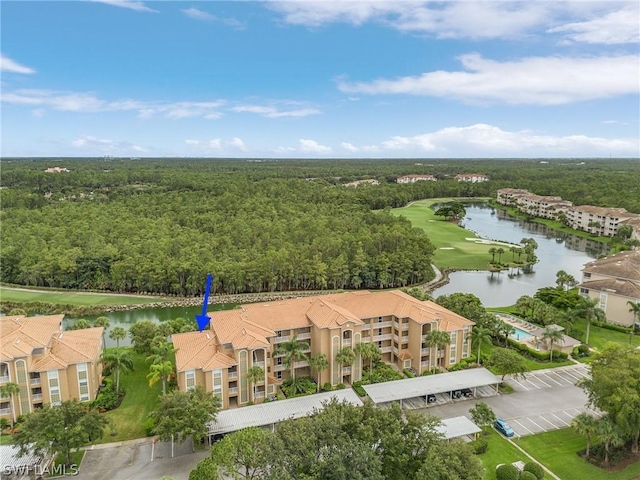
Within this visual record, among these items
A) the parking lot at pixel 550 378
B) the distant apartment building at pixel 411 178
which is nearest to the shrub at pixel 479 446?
the parking lot at pixel 550 378

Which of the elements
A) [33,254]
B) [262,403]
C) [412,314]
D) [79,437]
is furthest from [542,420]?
[33,254]

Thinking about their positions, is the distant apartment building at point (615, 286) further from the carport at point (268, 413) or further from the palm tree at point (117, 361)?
the palm tree at point (117, 361)

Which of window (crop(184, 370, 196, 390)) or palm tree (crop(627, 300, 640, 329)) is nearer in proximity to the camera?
window (crop(184, 370, 196, 390))

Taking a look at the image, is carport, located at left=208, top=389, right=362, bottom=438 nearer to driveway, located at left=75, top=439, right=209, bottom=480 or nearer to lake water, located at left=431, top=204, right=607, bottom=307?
driveway, located at left=75, top=439, right=209, bottom=480

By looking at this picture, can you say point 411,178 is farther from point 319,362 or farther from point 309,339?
point 319,362

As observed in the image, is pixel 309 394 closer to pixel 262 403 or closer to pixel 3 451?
pixel 262 403

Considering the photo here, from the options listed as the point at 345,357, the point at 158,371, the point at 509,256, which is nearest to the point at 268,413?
the point at 345,357

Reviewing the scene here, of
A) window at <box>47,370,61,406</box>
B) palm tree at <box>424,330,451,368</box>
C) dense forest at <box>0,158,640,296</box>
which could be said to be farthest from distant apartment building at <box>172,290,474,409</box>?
dense forest at <box>0,158,640,296</box>
